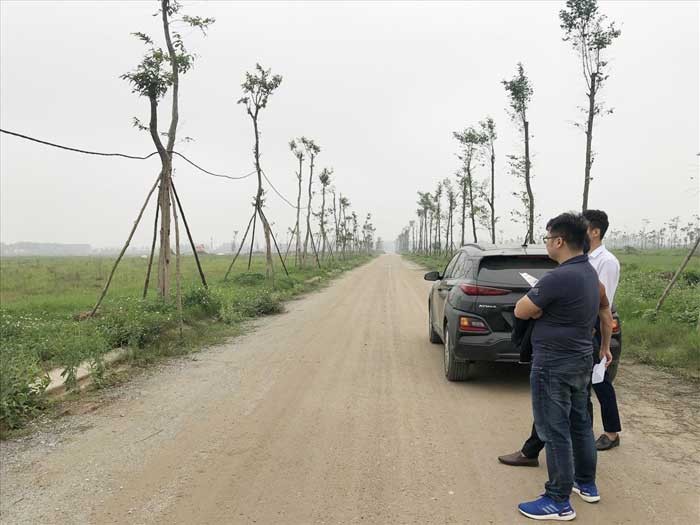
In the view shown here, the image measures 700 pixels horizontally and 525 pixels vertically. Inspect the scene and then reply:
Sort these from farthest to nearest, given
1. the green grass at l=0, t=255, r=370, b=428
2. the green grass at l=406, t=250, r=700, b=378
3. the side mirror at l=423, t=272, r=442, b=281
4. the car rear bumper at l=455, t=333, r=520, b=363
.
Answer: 1. the side mirror at l=423, t=272, r=442, b=281
2. the green grass at l=406, t=250, r=700, b=378
3. the car rear bumper at l=455, t=333, r=520, b=363
4. the green grass at l=0, t=255, r=370, b=428

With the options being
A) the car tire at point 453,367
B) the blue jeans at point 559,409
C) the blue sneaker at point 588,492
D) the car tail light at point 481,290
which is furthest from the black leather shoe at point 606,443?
the car tire at point 453,367

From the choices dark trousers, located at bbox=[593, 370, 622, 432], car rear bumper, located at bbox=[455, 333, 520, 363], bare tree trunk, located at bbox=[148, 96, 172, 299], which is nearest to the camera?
dark trousers, located at bbox=[593, 370, 622, 432]

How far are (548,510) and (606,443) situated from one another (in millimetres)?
1283

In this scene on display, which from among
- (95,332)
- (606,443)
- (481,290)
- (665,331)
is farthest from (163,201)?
(665,331)

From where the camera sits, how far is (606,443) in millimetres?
3799

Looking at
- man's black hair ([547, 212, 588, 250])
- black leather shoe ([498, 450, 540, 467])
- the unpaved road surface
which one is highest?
man's black hair ([547, 212, 588, 250])

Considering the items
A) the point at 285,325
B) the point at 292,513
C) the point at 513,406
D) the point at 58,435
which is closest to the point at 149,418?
the point at 58,435

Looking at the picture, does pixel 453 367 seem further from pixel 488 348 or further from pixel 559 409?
pixel 559 409

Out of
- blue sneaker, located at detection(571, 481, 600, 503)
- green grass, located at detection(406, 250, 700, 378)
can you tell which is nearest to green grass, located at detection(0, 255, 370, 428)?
blue sneaker, located at detection(571, 481, 600, 503)

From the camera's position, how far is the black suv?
513 cm

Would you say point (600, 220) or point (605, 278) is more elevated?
point (600, 220)

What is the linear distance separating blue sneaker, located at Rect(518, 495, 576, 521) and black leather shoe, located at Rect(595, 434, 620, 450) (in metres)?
1.13

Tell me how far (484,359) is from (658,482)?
210cm

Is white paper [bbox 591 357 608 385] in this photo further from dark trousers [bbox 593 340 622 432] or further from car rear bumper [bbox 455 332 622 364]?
car rear bumper [bbox 455 332 622 364]
